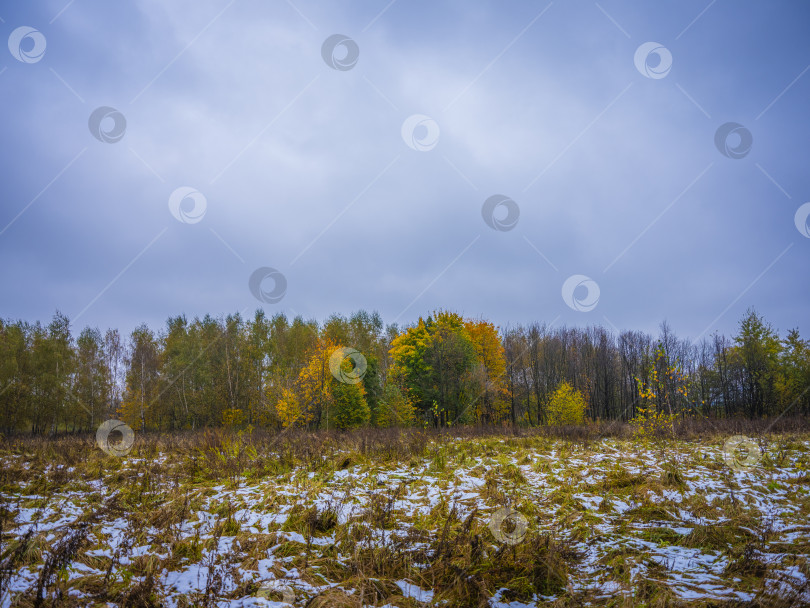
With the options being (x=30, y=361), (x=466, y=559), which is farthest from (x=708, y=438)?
(x=30, y=361)

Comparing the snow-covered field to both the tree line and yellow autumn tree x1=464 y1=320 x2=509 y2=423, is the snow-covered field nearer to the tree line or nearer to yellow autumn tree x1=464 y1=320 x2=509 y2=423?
the tree line

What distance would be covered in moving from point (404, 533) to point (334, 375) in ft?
68.9

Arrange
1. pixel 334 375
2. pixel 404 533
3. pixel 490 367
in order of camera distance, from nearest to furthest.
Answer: pixel 404 533
pixel 334 375
pixel 490 367

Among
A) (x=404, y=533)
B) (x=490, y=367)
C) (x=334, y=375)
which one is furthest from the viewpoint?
(x=490, y=367)

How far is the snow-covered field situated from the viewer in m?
3.65

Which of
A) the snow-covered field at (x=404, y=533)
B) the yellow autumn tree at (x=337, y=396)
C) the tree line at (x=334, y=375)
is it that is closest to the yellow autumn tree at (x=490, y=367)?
the tree line at (x=334, y=375)

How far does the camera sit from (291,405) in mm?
22812

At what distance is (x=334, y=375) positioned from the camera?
2562cm

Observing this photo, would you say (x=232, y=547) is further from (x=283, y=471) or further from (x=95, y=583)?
(x=283, y=471)

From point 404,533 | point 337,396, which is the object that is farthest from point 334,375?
point 404,533

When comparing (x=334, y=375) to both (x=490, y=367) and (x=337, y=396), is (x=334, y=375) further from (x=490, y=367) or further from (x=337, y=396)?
(x=490, y=367)

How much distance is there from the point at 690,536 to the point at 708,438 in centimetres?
1071

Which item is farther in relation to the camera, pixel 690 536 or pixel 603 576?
pixel 690 536

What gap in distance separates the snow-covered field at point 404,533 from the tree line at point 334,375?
46.9 ft
